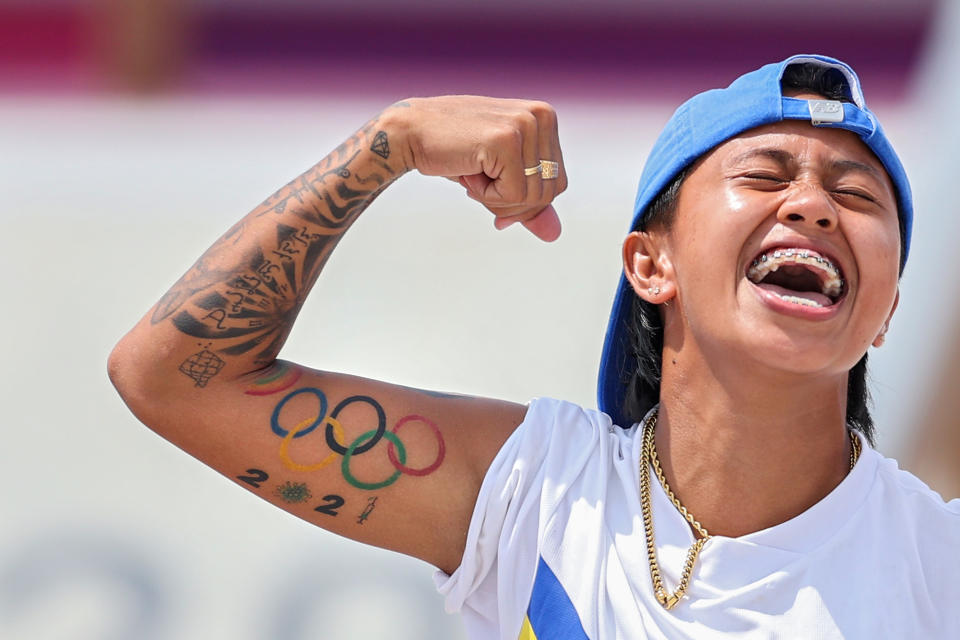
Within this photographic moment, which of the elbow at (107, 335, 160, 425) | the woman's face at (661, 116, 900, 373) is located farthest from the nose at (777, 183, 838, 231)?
the elbow at (107, 335, 160, 425)

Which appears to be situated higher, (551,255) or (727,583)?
(551,255)

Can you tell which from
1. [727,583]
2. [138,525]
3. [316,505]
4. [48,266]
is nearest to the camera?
[727,583]

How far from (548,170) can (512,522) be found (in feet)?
1.94

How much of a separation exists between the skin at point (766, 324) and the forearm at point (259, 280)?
22.2 inches

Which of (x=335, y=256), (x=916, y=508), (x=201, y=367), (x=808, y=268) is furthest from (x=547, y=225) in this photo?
(x=335, y=256)

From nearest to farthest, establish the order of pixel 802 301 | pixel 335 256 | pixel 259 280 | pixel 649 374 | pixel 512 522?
pixel 802 301, pixel 512 522, pixel 259 280, pixel 649 374, pixel 335 256

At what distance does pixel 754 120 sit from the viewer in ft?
5.83

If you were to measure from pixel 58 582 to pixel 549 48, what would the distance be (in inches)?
115

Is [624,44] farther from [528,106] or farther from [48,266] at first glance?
[528,106]

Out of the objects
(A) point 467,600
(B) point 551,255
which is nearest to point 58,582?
(A) point 467,600

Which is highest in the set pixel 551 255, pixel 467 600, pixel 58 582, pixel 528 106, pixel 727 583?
pixel 528 106

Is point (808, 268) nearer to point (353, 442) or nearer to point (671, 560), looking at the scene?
point (671, 560)

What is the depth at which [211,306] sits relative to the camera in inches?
72.6

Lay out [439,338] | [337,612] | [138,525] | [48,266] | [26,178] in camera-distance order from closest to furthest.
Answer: [337,612], [138,525], [439,338], [48,266], [26,178]
